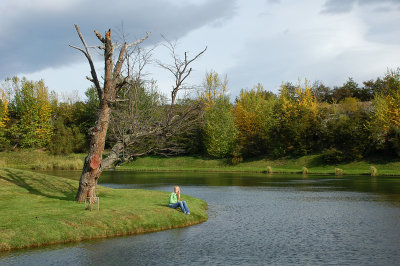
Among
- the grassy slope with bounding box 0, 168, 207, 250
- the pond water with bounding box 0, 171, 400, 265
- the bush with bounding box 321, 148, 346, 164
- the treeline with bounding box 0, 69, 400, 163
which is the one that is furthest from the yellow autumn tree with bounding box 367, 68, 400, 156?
the grassy slope with bounding box 0, 168, 207, 250

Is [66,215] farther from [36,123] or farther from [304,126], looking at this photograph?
[36,123]


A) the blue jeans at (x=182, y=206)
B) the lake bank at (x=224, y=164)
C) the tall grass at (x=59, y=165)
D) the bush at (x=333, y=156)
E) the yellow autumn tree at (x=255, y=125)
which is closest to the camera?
the blue jeans at (x=182, y=206)

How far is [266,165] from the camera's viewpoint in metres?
75.6

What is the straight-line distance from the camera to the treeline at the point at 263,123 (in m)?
67.4

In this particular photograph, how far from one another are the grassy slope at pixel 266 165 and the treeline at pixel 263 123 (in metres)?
1.70

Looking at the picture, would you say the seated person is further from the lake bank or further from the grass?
the grass

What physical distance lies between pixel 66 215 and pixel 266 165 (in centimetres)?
5937

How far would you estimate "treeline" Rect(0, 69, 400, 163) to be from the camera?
221 feet

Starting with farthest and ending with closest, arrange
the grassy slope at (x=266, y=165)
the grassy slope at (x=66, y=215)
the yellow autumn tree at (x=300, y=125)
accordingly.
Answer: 1. the yellow autumn tree at (x=300, y=125)
2. the grassy slope at (x=266, y=165)
3. the grassy slope at (x=66, y=215)

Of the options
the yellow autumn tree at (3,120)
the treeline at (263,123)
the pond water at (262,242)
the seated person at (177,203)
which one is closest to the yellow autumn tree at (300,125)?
the treeline at (263,123)

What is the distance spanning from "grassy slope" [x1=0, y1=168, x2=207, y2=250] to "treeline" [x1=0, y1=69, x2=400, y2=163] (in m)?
23.3

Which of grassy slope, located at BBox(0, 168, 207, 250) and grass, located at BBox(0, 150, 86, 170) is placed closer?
grassy slope, located at BBox(0, 168, 207, 250)

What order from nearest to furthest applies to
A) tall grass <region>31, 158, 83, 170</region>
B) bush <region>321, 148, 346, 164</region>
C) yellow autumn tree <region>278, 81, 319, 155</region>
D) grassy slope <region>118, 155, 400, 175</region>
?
grassy slope <region>118, 155, 400, 175</region> → bush <region>321, 148, 346, 164</region> → tall grass <region>31, 158, 83, 170</region> → yellow autumn tree <region>278, 81, 319, 155</region>

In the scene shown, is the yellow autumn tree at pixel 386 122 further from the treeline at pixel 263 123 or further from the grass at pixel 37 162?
the grass at pixel 37 162
